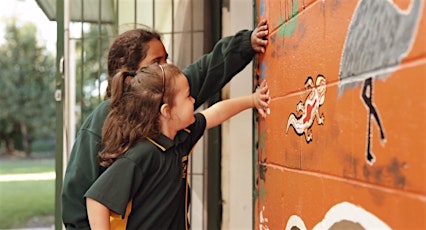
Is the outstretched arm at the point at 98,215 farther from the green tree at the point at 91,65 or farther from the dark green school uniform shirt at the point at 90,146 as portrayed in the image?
the green tree at the point at 91,65

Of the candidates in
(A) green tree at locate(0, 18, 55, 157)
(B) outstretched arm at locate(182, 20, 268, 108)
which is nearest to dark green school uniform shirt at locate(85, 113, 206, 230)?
(B) outstretched arm at locate(182, 20, 268, 108)

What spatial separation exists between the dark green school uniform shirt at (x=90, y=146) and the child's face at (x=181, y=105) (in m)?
0.21

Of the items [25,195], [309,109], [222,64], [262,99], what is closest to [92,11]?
[222,64]

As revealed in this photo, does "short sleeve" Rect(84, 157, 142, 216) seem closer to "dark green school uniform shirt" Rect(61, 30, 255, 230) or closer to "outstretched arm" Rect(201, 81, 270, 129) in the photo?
"dark green school uniform shirt" Rect(61, 30, 255, 230)

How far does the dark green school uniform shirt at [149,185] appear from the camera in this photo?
1378mm

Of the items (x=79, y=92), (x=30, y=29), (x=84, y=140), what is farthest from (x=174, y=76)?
(x=30, y=29)

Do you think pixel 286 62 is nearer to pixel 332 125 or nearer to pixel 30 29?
pixel 332 125

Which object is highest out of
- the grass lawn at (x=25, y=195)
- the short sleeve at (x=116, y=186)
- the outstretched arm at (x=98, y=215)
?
the short sleeve at (x=116, y=186)

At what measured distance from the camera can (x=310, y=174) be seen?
106 centimetres

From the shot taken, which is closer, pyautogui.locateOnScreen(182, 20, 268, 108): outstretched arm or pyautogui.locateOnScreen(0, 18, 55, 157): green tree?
pyautogui.locateOnScreen(182, 20, 268, 108): outstretched arm

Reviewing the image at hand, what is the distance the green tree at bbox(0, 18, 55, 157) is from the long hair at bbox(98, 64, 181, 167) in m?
7.43

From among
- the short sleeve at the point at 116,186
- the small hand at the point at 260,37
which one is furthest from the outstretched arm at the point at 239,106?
the short sleeve at the point at 116,186

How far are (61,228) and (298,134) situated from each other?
5.51 ft

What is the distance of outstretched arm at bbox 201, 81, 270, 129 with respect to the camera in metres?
1.49
